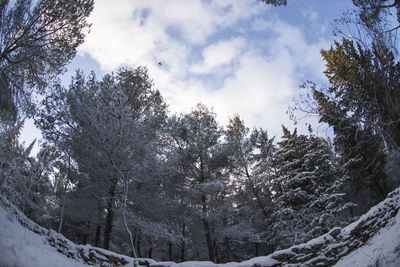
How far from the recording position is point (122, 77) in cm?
1105

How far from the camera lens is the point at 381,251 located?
3834mm

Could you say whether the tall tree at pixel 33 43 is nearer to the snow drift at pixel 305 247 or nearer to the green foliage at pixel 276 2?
the snow drift at pixel 305 247

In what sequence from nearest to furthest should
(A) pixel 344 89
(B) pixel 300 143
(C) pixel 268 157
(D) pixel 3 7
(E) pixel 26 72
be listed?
(D) pixel 3 7, (E) pixel 26 72, (A) pixel 344 89, (C) pixel 268 157, (B) pixel 300 143

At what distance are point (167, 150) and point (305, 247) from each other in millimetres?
6923

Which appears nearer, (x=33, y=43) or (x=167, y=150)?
(x=33, y=43)

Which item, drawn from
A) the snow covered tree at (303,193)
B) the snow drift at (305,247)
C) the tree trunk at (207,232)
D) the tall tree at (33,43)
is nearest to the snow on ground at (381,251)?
the snow drift at (305,247)

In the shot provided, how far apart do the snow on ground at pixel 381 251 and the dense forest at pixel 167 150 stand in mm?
2613

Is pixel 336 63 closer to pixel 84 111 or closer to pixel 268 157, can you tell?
pixel 268 157

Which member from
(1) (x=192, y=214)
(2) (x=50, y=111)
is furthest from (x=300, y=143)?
(2) (x=50, y=111)

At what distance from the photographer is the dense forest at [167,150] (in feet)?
22.2

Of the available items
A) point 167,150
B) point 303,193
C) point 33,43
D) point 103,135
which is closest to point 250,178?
Result: point 303,193

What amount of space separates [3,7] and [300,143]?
1639cm

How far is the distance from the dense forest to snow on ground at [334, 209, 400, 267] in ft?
8.57

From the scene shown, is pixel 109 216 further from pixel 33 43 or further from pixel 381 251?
pixel 381 251
